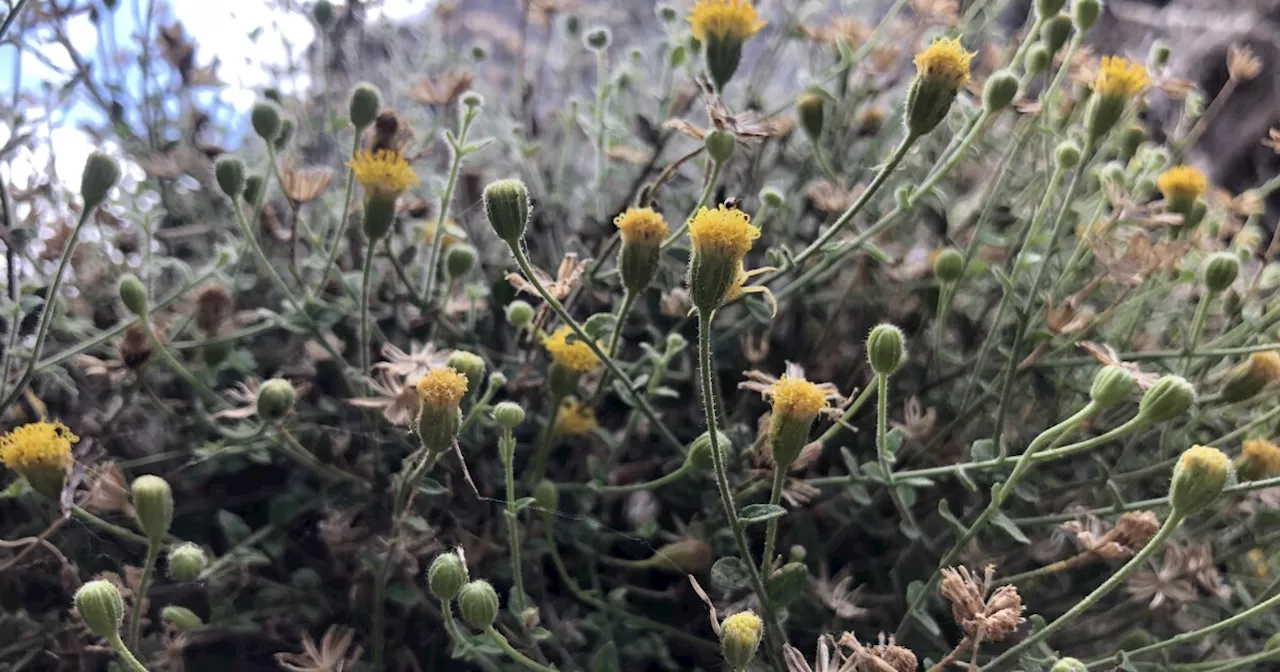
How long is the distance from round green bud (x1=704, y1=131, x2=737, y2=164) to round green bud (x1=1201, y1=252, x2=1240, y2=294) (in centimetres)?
25

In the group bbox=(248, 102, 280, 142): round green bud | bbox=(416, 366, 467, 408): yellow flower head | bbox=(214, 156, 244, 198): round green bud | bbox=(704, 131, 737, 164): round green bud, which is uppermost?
bbox=(704, 131, 737, 164): round green bud

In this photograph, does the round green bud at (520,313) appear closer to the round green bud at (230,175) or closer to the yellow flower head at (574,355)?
the yellow flower head at (574,355)

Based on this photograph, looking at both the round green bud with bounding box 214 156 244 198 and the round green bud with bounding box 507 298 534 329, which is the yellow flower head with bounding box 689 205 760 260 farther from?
the round green bud with bounding box 214 156 244 198

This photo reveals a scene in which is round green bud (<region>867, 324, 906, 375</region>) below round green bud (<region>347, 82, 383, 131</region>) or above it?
below

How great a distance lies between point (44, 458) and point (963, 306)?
0.54 m

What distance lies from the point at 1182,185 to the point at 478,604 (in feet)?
1.40

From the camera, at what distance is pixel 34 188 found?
2.04 feet

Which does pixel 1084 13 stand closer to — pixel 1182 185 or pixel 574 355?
pixel 1182 185

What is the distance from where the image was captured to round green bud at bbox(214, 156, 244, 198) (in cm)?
48

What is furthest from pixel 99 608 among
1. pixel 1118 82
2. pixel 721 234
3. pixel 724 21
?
pixel 1118 82

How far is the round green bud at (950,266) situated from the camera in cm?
51

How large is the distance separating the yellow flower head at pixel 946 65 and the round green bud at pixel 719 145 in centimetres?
9

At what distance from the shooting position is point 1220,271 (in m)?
0.49

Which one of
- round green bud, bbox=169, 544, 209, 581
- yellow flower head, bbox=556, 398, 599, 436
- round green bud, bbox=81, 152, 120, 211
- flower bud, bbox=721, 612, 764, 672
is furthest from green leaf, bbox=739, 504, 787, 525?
round green bud, bbox=81, 152, 120, 211
